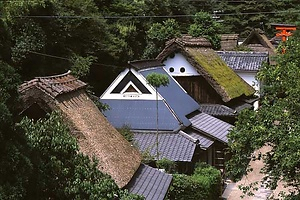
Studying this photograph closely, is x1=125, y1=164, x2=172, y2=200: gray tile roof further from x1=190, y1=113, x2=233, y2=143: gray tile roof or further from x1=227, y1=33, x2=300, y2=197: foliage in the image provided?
x1=190, y1=113, x2=233, y2=143: gray tile roof

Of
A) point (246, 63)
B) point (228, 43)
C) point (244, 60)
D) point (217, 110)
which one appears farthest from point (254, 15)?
point (217, 110)

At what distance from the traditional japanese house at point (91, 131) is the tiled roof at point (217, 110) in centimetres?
884

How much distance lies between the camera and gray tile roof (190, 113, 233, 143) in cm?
1761

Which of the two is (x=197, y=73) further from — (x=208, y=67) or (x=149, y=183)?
(x=149, y=183)

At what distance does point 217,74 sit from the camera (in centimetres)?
2191

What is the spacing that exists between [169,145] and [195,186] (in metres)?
2.27

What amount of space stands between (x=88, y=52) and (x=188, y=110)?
5813 millimetres

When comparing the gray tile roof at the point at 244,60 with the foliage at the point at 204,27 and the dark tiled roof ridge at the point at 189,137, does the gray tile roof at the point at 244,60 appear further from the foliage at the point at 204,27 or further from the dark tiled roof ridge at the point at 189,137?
the dark tiled roof ridge at the point at 189,137

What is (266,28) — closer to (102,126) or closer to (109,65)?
(109,65)

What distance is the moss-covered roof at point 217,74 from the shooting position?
70.2ft

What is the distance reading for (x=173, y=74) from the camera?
22.2 m

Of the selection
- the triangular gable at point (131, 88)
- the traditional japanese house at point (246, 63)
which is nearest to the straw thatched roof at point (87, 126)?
the triangular gable at point (131, 88)

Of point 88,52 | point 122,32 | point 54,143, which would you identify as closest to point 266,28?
point 122,32

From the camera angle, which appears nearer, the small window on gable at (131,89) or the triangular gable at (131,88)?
the triangular gable at (131,88)
